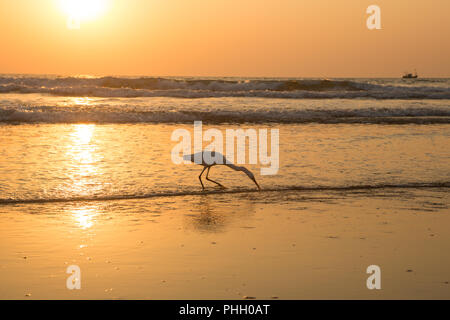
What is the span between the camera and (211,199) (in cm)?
1133

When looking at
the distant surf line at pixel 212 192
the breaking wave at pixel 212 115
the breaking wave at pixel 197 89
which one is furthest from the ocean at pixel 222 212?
the breaking wave at pixel 197 89

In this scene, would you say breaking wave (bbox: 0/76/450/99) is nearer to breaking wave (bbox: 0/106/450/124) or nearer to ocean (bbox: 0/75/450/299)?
breaking wave (bbox: 0/106/450/124)

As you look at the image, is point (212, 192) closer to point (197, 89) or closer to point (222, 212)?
point (222, 212)

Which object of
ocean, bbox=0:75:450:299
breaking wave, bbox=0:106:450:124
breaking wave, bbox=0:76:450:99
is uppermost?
breaking wave, bbox=0:76:450:99

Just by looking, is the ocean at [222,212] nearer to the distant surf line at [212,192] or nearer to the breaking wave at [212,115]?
the distant surf line at [212,192]

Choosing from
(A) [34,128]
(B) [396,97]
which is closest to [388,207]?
(A) [34,128]

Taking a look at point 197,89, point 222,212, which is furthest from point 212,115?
point 197,89

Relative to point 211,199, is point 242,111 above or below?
above

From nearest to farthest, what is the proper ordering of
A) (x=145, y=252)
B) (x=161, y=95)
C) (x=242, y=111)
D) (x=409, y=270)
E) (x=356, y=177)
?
(x=409, y=270), (x=145, y=252), (x=356, y=177), (x=242, y=111), (x=161, y=95)

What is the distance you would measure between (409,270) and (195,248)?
2526 millimetres

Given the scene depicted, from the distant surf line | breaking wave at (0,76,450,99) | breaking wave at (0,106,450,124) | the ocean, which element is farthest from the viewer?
breaking wave at (0,76,450,99)

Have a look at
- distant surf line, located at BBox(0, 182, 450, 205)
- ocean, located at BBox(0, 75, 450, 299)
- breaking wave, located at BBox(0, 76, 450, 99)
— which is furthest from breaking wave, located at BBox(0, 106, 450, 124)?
distant surf line, located at BBox(0, 182, 450, 205)

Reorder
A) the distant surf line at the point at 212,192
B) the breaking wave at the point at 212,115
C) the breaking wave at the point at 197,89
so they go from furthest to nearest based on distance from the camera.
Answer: the breaking wave at the point at 197,89 → the breaking wave at the point at 212,115 → the distant surf line at the point at 212,192
